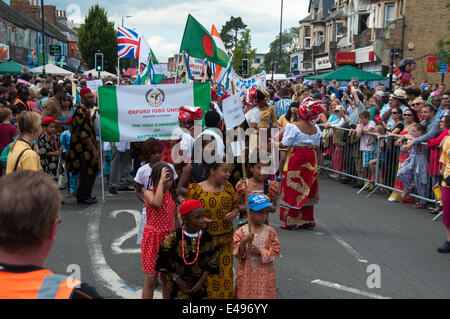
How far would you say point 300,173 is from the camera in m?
7.98

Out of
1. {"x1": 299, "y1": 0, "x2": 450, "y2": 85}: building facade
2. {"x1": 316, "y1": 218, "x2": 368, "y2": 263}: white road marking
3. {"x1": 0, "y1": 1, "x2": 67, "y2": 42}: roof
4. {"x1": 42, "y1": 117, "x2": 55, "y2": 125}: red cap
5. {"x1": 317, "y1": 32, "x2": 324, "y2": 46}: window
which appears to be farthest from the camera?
{"x1": 317, "y1": 32, "x2": 324, "y2": 46}: window

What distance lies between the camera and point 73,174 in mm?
9750

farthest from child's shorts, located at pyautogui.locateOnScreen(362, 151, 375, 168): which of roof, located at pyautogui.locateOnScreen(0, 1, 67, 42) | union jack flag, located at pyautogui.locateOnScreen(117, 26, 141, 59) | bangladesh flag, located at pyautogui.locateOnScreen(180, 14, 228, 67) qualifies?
roof, located at pyautogui.locateOnScreen(0, 1, 67, 42)

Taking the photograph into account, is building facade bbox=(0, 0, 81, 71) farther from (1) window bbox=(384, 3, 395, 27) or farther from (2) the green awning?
(1) window bbox=(384, 3, 395, 27)

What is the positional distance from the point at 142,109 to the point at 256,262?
5063mm

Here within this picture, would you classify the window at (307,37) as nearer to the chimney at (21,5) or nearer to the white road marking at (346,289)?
the chimney at (21,5)

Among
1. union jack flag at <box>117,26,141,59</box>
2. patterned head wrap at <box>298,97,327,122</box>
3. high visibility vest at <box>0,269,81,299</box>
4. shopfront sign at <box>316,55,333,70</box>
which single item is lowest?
high visibility vest at <box>0,269,81,299</box>

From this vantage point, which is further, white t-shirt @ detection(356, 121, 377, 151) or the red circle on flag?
white t-shirt @ detection(356, 121, 377, 151)

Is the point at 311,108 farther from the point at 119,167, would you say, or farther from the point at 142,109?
the point at 119,167

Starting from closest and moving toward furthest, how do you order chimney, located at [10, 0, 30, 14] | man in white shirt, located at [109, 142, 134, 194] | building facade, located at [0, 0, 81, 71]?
man in white shirt, located at [109, 142, 134, 194]
building facade, located at [0, 0, 81, 71]
chimney, located at [10, 0, 30, 14]

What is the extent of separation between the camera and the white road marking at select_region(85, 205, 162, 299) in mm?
5220

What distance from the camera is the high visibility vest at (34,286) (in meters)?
1.68

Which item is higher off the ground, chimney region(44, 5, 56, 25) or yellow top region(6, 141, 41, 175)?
chimney region(44, 5, 56, 25)

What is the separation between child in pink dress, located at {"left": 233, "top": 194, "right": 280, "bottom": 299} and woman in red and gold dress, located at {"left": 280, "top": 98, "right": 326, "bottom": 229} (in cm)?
347
